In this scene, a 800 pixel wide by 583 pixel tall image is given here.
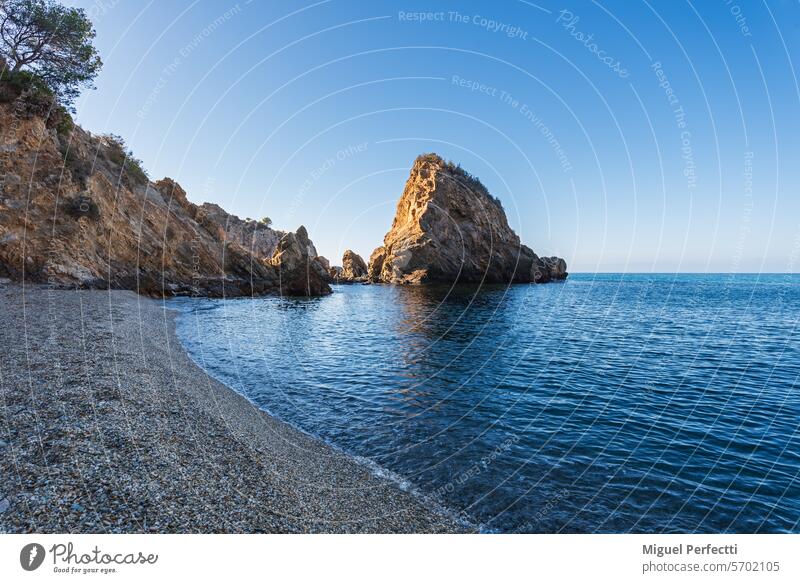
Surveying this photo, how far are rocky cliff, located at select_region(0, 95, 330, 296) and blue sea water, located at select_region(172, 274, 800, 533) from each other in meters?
17.2

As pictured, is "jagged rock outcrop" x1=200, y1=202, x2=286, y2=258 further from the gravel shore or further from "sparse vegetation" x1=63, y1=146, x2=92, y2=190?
the gravel shore

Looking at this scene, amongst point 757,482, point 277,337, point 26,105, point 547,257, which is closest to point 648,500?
point 757,482

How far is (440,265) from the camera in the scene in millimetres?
115562

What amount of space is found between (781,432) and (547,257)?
547 ft

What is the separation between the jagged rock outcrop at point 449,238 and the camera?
116 metres

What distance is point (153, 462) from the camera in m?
9.13

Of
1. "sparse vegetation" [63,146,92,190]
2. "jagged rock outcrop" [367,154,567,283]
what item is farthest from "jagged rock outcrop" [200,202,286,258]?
"sparse vegetation" [63,146,92,190]

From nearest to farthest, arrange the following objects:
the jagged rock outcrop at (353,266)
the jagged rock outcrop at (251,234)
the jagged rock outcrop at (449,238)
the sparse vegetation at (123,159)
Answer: the sparse vegetation at (123,159)
the jagged rock outcrop at (449,238)
the jagged rock outcrop at (353,266)
the jagged rock outcrop at (251,234)

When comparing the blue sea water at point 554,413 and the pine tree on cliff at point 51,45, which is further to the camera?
the pine tree on cliff at point 51,45

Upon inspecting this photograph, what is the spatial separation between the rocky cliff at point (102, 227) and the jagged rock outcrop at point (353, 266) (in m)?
60.0

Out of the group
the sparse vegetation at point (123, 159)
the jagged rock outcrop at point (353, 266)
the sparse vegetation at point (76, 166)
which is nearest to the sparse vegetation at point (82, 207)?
the sparse vegetation at point (76, 166)

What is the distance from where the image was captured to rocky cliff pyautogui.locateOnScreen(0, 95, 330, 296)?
3709 cm

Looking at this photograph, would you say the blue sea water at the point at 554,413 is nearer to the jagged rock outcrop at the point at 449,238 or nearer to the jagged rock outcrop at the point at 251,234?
the jagged rock outcrop at the point at 449,238

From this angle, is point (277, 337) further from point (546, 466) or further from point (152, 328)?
point (546, 466)
